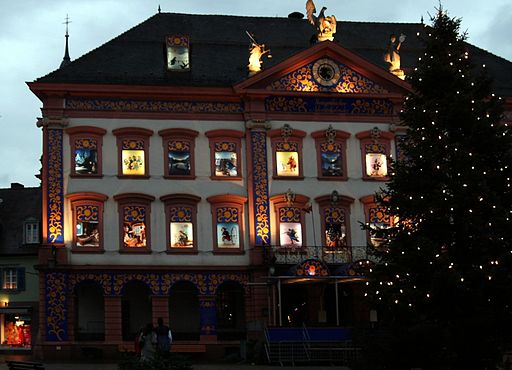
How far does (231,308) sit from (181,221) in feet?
15.8

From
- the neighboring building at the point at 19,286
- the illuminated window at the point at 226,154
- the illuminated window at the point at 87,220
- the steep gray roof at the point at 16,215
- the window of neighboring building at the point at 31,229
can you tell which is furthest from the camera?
the window of neighboring building at the point at 31,229

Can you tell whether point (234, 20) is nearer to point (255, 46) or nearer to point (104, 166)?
point (255, 46)

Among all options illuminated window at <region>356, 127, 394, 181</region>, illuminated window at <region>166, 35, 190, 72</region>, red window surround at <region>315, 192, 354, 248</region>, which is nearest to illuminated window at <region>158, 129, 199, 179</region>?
illuminated window at <region>166, 35, 190, 72</region>

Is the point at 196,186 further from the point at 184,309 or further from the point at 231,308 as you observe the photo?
the point at 231,308

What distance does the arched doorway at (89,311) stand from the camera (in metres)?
46.4

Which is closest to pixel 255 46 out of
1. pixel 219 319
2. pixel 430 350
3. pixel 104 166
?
pixel 104 166

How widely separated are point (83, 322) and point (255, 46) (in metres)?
15.2

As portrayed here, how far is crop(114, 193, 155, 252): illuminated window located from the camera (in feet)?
154

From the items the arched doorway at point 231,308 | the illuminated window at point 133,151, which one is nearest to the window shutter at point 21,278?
the illuminated window at point 133,151

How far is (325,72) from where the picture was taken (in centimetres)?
4956

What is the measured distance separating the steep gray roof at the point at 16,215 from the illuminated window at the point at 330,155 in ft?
55.4

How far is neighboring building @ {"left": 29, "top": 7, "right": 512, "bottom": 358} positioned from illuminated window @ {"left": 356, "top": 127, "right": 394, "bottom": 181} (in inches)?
2.2

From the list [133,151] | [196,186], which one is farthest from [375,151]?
[133,151]

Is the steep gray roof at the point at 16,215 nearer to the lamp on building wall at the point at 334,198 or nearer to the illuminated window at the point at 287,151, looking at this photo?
the illuminated window at the point at 287,151
